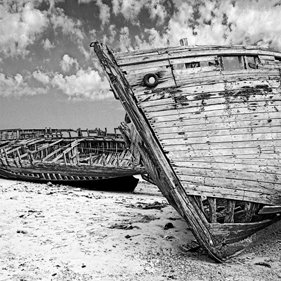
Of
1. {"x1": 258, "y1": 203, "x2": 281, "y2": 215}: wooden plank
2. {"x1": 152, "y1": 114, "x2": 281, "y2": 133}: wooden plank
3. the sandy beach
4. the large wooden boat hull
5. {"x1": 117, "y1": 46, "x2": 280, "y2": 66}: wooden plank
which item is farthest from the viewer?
the large wooden boat hull

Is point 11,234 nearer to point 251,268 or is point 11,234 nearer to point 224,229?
point 224,229

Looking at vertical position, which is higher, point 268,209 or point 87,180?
point 268,209

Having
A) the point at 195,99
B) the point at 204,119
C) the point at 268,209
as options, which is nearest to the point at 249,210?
the point at 268,209

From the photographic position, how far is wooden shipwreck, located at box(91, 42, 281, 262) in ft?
18.5

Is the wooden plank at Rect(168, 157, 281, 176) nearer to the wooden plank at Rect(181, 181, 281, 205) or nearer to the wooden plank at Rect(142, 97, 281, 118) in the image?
the wooden plank at Rect(181, 181, 281, 205)

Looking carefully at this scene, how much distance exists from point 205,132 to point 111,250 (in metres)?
3.21

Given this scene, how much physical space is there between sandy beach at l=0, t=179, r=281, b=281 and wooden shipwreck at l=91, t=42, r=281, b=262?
66 cm

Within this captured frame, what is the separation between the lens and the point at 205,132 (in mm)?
5684

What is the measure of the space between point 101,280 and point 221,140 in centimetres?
333

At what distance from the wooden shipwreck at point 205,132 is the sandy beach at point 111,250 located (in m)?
0.66

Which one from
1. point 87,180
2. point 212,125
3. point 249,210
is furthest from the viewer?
point 87,180

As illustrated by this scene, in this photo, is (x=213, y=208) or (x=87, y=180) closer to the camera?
(x=213, y=208)

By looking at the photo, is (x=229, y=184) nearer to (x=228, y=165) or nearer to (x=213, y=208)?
(x=228, y=165)

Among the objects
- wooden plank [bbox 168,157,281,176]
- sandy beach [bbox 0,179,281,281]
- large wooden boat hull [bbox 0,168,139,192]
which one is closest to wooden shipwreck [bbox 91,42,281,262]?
wooden plank [bbox 168,157,281,176]
